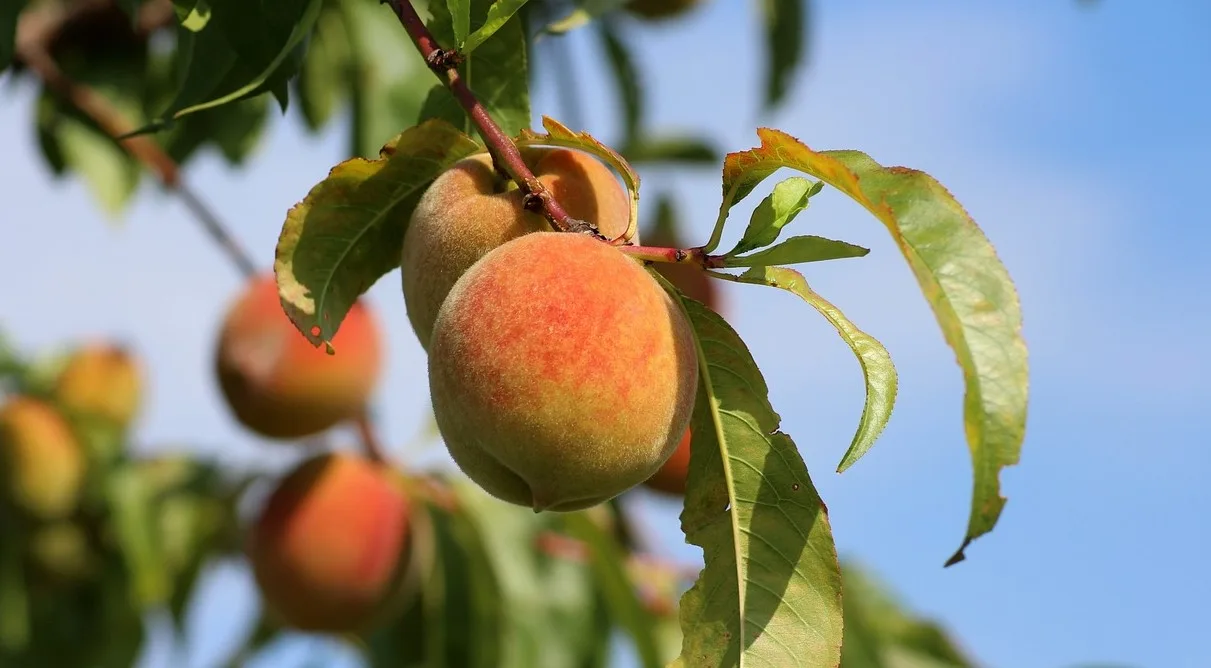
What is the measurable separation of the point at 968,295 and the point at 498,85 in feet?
1.74

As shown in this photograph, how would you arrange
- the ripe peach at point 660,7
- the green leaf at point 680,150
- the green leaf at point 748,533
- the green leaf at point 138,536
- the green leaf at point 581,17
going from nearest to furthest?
the green leaf at point 748,533 < the green leaf at point 581,17 < the green leaf at point 138,536 < the ripe peach at point 660,7 < the green leaf at point 680,150

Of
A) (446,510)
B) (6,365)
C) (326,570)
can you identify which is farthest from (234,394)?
(6,365)

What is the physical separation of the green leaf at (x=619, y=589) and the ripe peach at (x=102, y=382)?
152 centimetres

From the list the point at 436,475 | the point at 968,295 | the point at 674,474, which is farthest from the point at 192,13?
the point at 436,475

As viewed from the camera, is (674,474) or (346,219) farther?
(674,474)

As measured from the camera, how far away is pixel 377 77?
2.12 m

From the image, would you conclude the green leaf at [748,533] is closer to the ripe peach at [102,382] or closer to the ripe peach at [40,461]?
the ripe peach at [40,461]

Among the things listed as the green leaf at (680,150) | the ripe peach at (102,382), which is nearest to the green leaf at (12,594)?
the ripe peach at (102,382)

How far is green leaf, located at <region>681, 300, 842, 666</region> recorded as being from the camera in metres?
1.05

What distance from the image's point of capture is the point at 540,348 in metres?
0.96

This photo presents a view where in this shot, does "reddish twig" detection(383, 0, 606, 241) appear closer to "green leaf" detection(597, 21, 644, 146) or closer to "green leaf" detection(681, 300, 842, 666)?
"green leaf" detection(681, 300, 842, 666)

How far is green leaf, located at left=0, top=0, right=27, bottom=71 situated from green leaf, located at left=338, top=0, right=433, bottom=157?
0.73 m

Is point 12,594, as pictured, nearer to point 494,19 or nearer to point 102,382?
point 102,382

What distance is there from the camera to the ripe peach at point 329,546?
2.72m
